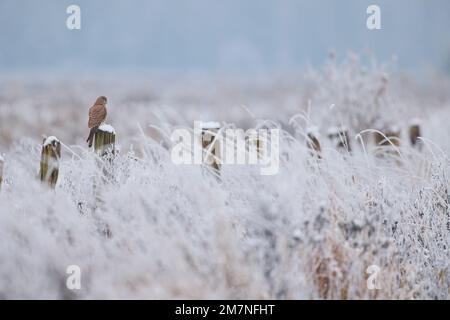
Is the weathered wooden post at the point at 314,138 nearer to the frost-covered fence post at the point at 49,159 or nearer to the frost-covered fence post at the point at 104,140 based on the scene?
the frost-covered fence post at the point at 104,140

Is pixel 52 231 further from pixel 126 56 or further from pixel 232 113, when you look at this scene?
pixel 126 56

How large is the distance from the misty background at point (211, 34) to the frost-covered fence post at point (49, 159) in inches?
43.1

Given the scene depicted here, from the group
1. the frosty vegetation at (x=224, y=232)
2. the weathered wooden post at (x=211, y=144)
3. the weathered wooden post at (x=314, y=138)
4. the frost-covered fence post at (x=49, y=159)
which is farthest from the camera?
the weathered wooden post at (x=314, y=138)

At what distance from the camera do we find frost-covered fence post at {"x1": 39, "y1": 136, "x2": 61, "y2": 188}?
3037 millimetres

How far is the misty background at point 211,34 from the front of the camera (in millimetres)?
4668

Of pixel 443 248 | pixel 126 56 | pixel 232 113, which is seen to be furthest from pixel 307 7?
pixel 126 56

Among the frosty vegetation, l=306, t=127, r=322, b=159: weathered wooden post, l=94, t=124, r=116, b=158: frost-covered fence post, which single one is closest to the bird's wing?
l=94, t=124, r=116, b=158: frost-covered fence post

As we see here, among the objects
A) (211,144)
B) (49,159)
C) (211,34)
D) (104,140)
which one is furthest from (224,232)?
(211,34)

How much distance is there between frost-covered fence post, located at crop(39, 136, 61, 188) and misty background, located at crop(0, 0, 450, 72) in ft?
3.59

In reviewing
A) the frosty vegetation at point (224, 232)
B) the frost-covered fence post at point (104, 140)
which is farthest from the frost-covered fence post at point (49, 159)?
the frost-covered fence post at point (104, 140)

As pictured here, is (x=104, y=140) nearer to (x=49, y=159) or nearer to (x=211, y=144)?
(x=49, y=159)

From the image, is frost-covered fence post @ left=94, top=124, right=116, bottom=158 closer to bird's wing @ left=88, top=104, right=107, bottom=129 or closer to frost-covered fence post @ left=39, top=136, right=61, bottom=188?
bird's wing @ left=88, top=104, right=107, bottom=129

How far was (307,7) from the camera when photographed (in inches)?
478
